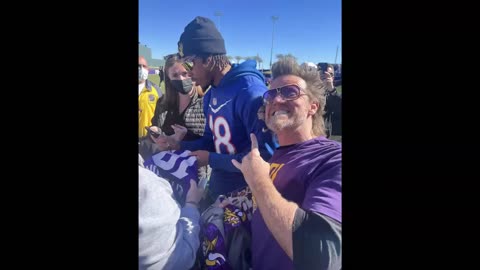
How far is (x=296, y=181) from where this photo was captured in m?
1.83

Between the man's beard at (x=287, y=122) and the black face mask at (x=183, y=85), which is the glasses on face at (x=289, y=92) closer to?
the man's beard at (x=287, y=122)

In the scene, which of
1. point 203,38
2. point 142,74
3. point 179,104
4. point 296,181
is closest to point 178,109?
point 179,104

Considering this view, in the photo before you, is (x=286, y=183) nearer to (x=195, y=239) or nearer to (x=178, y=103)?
(x=195, y=239)

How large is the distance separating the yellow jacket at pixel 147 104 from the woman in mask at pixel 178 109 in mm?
28

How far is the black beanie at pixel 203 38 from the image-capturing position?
1949 mm

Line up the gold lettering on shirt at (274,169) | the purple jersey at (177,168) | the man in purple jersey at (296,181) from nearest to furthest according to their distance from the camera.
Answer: the man in purple jersey at (296,181), the gold lettering on shirt at (274,169), the purple jersey at (177,168)

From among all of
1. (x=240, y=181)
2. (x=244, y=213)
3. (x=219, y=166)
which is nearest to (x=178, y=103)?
(x=219, y=166)

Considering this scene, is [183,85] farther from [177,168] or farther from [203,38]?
[177,168]

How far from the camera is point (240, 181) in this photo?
1.97m

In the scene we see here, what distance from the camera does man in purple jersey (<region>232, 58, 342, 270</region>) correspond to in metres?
1.77

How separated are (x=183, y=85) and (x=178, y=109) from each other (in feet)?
0.46

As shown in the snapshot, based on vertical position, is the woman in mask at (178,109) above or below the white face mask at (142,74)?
below

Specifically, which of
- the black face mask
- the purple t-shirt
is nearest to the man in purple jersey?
the purple t-shirt

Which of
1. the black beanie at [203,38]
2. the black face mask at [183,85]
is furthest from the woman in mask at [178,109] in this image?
the black beanie at [203,38]
